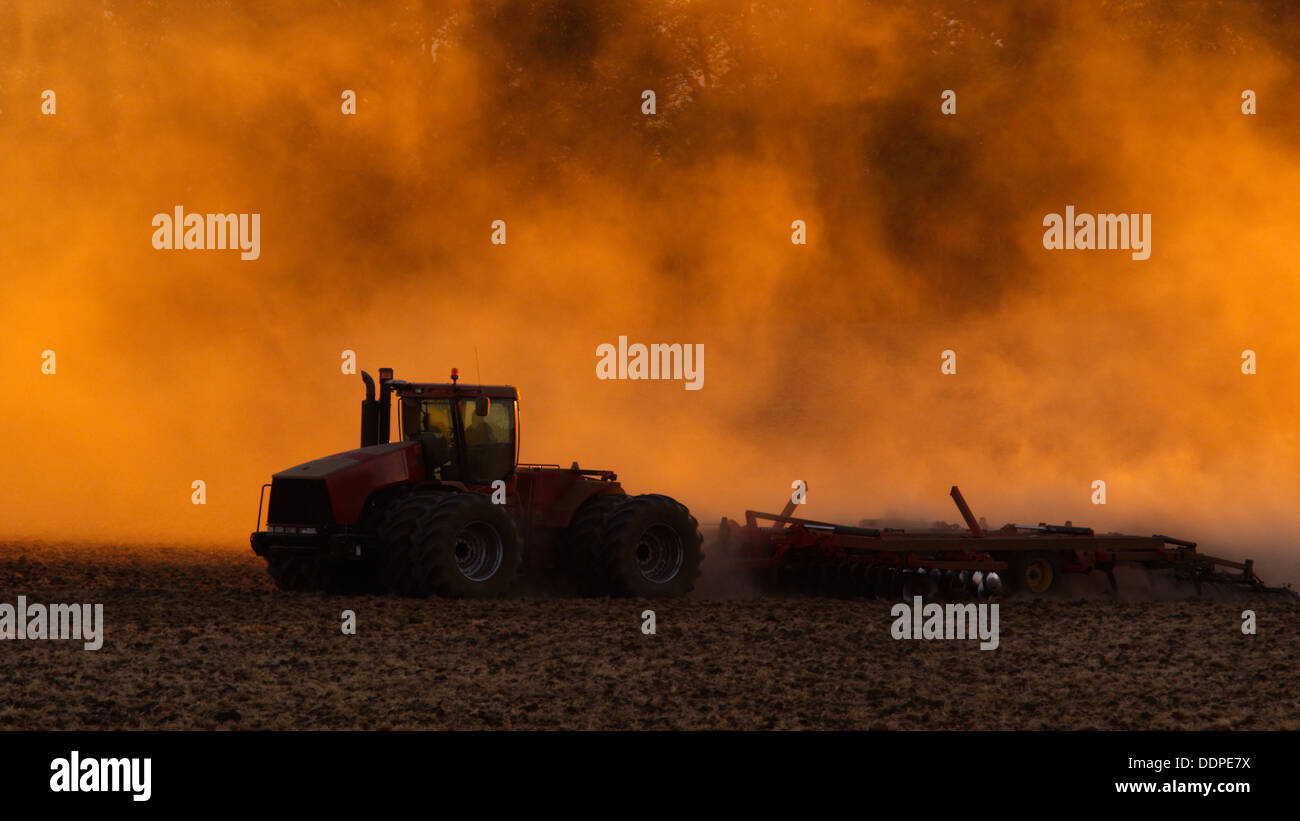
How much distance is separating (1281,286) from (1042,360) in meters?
12.2

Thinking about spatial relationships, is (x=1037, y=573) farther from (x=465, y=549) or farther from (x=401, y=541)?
(x=401, y=541)

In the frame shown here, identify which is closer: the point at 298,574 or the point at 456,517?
the point at 456,517

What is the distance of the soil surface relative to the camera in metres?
10.3

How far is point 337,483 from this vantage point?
1568cm

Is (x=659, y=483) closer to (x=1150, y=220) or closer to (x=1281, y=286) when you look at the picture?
(x=1281, y=286)

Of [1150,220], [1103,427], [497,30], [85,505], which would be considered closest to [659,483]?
[85,505]

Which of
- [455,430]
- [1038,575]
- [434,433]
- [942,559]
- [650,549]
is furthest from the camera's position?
[1038,575]

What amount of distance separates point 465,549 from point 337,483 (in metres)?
1.56

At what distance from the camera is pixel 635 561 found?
55.0 ft

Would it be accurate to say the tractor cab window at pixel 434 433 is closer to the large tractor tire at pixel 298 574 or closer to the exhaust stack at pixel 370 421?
the exhaust stack at pixel 370 421

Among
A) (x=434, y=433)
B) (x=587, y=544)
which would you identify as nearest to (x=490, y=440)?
(x=434, y=433)

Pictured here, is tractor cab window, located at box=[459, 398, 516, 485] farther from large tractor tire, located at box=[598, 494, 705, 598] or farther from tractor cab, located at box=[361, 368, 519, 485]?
large tractor tire, located at box=[598, 494, 705, 598]

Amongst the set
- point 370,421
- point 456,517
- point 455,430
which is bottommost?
point 456,517

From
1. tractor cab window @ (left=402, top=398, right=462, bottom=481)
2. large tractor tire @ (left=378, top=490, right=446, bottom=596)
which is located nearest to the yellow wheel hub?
tractor cab window @ (left=402, top=398, right=462, bottom=481)
